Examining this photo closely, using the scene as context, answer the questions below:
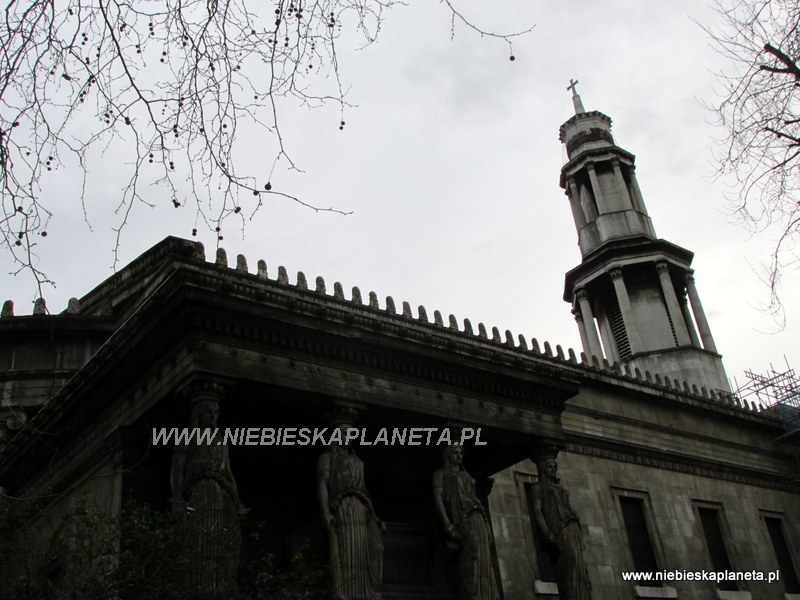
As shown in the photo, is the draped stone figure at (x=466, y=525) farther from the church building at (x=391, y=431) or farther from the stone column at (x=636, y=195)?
the stone column at (x=636, y=195)

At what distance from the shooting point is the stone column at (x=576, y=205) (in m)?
36.1

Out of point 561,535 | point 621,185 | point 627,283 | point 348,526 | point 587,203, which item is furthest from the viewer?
point 587,203

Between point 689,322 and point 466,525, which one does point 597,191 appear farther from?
point 466,525

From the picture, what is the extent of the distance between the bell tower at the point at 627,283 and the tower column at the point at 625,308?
38 millimetres

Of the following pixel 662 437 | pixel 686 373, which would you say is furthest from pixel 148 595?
pixel 686 373

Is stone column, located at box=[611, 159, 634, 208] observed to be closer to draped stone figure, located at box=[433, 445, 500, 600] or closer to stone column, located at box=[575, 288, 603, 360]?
stone column, located at box=[575, 288, 603, 360]

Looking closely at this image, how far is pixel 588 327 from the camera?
3356cm

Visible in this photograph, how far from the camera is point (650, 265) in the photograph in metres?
33.0

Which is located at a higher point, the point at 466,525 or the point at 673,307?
the point at 673,307

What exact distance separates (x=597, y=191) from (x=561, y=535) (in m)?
23.6

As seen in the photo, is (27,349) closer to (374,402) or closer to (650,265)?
(374,402)

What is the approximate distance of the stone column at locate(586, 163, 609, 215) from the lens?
3519 cm

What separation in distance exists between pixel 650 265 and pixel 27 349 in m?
23.1

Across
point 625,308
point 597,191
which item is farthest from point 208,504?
point 597,191
